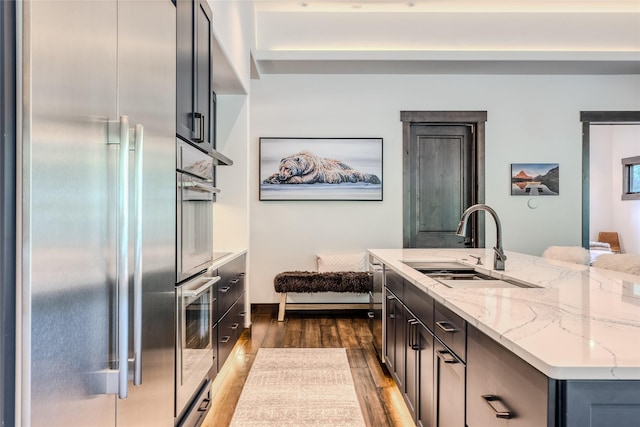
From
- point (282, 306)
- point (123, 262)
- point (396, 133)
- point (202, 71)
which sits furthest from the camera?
point (396, 133)

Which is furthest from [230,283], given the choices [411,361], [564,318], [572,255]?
[572,255]

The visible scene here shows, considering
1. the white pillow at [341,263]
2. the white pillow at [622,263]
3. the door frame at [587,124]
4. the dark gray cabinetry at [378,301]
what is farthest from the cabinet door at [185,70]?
the door frame at [587,124]

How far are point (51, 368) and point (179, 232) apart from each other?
0.98 meters

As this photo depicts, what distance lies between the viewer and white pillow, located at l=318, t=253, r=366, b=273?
4945 mm

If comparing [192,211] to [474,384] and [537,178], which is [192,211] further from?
[537,178]

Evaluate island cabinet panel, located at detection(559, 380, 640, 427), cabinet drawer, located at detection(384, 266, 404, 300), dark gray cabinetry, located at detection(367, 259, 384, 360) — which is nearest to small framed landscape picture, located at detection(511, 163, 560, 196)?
dark gray cabinetry, located at detection(367, 259, 384, 360)

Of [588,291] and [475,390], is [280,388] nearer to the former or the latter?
[475,390]

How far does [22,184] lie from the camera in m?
0.71

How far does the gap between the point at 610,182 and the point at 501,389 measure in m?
8.48

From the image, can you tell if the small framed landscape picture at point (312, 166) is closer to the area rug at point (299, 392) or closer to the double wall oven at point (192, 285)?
the area rug at point (299, 392)

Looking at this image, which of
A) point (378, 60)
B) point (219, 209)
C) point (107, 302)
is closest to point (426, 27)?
point (378, 60)

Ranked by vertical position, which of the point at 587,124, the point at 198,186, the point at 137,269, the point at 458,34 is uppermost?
the point at 458,34

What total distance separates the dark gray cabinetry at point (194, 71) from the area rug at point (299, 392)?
1.56 metres

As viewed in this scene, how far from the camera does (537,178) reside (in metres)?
5.19
